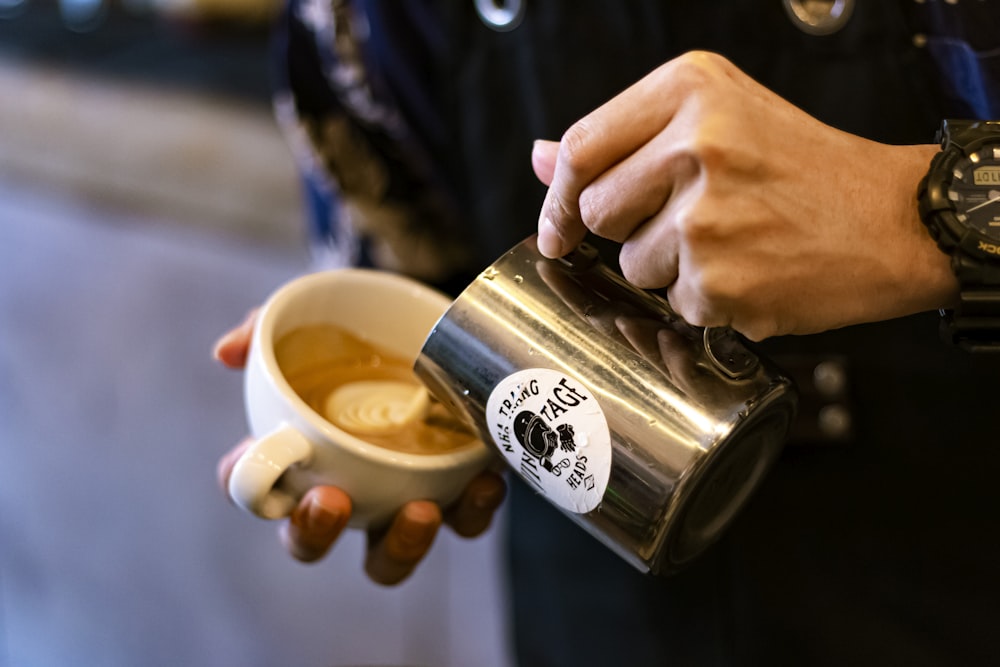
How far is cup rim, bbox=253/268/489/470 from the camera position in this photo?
548mm

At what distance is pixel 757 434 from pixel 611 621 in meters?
0.37

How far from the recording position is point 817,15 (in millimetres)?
665

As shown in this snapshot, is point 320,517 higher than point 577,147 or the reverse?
the reverse

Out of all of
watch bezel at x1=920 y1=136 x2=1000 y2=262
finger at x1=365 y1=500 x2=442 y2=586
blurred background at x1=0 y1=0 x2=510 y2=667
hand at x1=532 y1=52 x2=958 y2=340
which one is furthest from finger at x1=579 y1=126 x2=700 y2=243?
blurred background at x1=0 y1=0 x2=510 y2=667

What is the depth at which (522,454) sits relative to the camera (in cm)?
51

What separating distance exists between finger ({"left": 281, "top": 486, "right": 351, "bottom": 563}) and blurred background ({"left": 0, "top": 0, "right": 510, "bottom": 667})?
2.10 feet

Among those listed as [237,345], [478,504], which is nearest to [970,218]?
[478,504]

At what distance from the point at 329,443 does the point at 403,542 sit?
0.12m

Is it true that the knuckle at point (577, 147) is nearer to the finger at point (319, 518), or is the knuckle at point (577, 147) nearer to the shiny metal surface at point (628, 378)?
the shiny metal surface at point (628, 378)

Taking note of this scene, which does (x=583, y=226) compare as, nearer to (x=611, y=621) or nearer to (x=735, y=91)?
(x=735, y=91)

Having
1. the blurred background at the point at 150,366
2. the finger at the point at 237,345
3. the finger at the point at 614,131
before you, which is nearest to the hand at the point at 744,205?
the finger at the point at 614,131

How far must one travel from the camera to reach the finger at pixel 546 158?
0.50m

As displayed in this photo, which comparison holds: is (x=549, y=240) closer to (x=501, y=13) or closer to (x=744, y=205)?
(x=744, y=205)

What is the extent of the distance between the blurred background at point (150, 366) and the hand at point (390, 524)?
61cm
